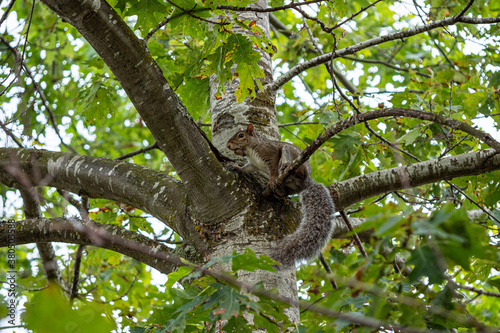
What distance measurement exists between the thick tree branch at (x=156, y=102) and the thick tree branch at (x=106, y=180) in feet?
0.61

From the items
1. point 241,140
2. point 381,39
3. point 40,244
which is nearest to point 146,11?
point 241,140

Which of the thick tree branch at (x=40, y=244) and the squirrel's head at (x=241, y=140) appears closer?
the squirrel's head at (x=241, y=140)

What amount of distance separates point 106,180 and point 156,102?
2.59ft

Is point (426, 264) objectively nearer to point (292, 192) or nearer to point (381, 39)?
point (292, 192)

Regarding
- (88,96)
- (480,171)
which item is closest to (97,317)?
(480,171)

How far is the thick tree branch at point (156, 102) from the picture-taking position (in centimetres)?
225

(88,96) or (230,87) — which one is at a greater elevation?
(88,96)

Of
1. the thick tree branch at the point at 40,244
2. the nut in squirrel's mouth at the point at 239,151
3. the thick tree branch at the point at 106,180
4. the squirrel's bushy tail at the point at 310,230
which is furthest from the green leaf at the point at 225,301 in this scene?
the thick tree branch at the point at 40,244

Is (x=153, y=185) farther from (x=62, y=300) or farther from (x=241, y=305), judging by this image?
(x=62, y=300)

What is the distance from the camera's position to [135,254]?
9.00 ft

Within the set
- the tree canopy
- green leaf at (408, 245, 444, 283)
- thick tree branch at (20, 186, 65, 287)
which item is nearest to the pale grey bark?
the tree canopy

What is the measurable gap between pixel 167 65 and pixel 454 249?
3.53 metres

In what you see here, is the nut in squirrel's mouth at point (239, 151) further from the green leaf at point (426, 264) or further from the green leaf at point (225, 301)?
the green leaf at point (426, 264)

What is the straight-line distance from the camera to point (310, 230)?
2.57 m
